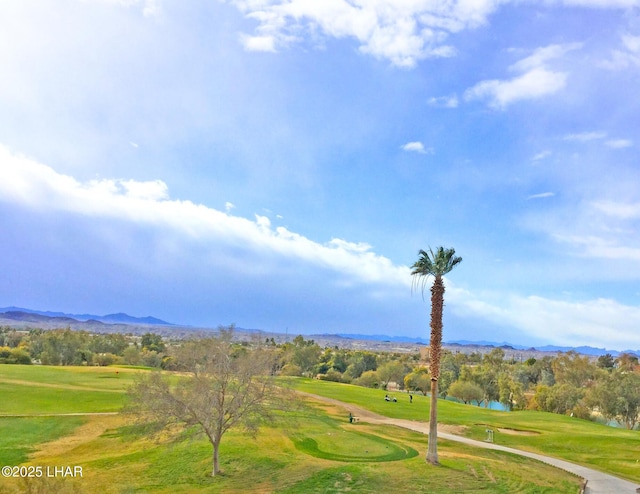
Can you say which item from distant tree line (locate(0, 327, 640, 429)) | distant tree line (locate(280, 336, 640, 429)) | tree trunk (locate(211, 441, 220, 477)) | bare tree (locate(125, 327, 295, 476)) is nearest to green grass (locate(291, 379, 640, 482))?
bare tree (locate(125, 327, 295, 476))

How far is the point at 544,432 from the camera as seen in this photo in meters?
52.4

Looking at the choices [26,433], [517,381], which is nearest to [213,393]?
[26,433]

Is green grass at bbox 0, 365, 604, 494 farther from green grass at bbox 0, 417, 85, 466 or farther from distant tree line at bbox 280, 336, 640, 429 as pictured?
distant tree line at bbox 280, 336, 640, 429

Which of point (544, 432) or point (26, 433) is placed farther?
point (544, 432)

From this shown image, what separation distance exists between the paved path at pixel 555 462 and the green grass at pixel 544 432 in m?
2.03

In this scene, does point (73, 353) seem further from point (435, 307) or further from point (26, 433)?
point (435, 307)

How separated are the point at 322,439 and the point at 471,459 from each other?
496 inches

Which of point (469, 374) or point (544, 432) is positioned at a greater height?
point (469, 374)

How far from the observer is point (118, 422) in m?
46.6

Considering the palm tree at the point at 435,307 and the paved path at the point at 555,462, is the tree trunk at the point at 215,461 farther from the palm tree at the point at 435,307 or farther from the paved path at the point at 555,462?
the paved path at the point at 555,462

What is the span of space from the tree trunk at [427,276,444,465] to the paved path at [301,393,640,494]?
954 centimetres

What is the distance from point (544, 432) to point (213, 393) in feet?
131

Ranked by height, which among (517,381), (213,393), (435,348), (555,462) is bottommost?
(555,462)

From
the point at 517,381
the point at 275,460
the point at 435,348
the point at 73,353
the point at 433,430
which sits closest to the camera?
the point at 433,430
